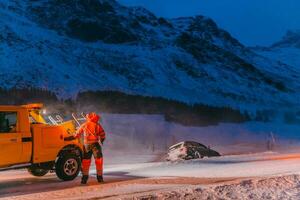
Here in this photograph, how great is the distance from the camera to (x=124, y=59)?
9438 cm

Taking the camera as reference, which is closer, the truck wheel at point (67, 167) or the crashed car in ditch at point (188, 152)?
the truck wheel at point (67, 167)

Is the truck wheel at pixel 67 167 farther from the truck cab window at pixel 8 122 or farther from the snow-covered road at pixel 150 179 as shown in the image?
the truck cab window at pixel 8 122

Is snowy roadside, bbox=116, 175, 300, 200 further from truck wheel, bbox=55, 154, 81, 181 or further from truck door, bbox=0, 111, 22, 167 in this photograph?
truck wheel, bbox=55, 154, 81, 181

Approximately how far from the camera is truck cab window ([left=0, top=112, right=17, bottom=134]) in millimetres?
13469

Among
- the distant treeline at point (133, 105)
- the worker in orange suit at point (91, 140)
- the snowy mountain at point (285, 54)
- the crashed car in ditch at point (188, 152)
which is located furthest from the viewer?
the snowy mountain at point (285, 54)

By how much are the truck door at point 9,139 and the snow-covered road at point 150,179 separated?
0.73 m

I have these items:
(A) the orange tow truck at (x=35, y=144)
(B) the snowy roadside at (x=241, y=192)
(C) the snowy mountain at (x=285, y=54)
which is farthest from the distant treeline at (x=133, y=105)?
(C) the snowy mountain at (x=285, y=54)

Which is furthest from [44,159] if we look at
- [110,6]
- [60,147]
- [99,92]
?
[110,6]

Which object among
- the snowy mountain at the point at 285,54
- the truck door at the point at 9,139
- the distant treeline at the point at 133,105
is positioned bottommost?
the truck door at the point at 9,139

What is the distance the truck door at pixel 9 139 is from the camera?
43.8 ft

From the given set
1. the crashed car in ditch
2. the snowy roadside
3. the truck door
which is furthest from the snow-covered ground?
the snowy roadside

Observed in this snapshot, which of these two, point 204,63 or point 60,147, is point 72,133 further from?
point 204,63

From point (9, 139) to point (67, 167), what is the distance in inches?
76.8

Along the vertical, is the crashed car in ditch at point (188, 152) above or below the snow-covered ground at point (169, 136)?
below
